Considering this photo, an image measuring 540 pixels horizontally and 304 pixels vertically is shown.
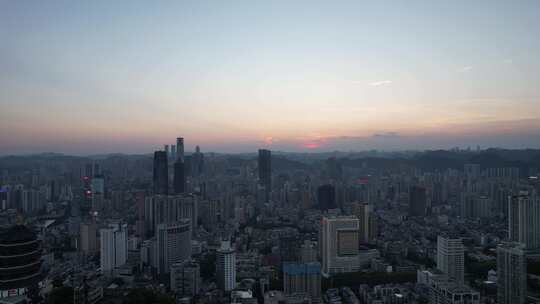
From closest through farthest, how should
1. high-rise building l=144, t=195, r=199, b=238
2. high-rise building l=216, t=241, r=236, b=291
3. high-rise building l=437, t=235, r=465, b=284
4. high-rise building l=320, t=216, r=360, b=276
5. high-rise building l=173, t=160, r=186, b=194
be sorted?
high-rise building l=216, t=241, r=236, b=291
high-rise building l=437, t=235, r=465, b=284
high-rise building l=320, t=216, r=360, b=276
high-rise building l=144, t=195, r=199, b=238
high-rise building l=173, t=160, r=186, b=194

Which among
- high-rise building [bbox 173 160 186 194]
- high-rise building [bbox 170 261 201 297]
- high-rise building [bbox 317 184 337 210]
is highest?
high-rise building [bbox 173 160 186 194]

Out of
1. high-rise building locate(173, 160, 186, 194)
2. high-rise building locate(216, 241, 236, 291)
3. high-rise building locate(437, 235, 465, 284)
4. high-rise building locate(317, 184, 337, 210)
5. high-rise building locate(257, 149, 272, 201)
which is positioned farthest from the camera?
high-rise building locate(257, 149, 272, 201)

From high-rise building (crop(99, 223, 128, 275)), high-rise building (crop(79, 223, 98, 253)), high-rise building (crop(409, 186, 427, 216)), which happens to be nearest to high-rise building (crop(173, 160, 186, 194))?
high-rise building (crop(79, 223, 98, 253))

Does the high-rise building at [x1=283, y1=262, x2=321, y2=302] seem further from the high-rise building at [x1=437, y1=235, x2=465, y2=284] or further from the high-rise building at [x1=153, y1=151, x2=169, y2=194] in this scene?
the high-rise building at [x1=153, y1=151, x2=169, y2=194]

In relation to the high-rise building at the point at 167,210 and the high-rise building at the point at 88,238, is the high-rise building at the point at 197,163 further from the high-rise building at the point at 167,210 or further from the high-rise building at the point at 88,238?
the high-rise building at the point at 88,238

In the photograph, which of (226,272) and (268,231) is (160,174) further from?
(226,272)

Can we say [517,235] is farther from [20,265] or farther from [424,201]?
[20,265]
